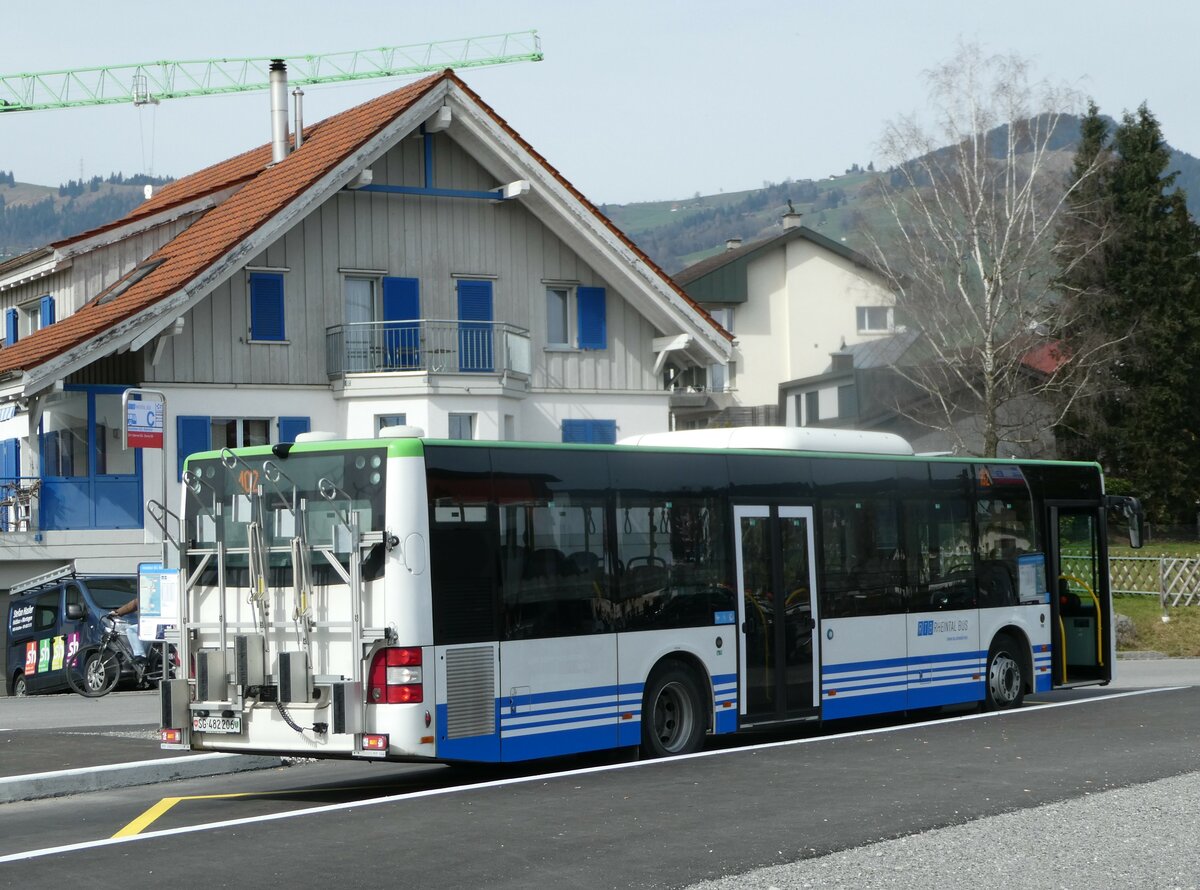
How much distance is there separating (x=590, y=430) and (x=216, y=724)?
23.5m

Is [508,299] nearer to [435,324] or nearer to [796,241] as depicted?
[435,324]

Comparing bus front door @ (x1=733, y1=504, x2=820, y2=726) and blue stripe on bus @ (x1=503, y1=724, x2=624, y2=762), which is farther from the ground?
bus front door @ (x1=733, y1=504, x2=820, y2=726)

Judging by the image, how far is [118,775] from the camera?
14.1 metres

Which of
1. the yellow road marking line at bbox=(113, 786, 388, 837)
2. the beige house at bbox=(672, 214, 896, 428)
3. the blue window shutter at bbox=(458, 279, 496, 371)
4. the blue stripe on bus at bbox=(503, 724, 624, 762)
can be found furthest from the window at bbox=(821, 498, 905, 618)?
the beige house at bbox=(672, 214, 896, 428)

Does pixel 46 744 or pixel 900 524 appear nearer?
pixel 46 744

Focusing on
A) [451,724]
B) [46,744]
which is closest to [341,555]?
[451,724]

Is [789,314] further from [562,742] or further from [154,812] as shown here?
[154,812]

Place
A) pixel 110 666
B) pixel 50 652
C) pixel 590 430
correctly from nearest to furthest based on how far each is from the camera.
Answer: pixel 110 666 → pixel 50 652 → pixel 590 430

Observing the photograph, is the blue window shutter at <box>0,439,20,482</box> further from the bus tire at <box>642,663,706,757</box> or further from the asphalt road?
the bus tire at <box>642,663,706,757</box>

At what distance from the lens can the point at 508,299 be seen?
3578 cm

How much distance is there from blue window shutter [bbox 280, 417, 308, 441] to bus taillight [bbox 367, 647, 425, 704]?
67.5ft

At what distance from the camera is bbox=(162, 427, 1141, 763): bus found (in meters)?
12.6

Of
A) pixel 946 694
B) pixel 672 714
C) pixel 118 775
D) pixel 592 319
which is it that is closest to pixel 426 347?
pixel 592 319

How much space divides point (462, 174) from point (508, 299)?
2.71 meters
